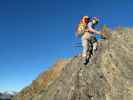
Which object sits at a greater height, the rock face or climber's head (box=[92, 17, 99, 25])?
climber's head (box=[92, 17, 99, 25])

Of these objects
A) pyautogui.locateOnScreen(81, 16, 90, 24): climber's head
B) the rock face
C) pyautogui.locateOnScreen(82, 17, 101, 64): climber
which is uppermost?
pyautogui.locateOnScreen(81, 16, 90, 24): climber's head

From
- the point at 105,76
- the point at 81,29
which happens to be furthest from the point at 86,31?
the point at 105,76

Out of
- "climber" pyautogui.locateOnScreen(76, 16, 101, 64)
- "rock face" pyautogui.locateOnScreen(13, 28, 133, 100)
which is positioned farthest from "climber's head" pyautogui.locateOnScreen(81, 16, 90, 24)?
"rock face" pyautogui.locateOnScreen(13, 28, 133, 100)

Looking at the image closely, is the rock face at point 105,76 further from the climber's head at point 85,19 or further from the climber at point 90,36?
the climber's head at point 85,19

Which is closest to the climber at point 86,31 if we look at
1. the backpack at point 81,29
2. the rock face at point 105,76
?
the backpack at point 81,29

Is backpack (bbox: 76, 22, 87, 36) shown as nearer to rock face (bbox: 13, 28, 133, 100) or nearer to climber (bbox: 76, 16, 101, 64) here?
climber (bbox: 76, 16, 101, 64)

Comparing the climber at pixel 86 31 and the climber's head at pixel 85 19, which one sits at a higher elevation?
the climber's head at pixel 85 19

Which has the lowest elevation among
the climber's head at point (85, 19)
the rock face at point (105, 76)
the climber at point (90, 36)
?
the rock face at point (105, 76)

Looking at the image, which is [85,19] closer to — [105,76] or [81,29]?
[81,29]

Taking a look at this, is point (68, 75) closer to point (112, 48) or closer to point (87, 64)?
point (87, 64)

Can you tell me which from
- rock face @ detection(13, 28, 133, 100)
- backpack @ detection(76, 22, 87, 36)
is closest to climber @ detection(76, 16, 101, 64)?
backpack @ detection(76, 22, 87, 36)

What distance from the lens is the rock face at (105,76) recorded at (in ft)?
64.0

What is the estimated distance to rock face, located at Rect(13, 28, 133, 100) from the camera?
19500 mm

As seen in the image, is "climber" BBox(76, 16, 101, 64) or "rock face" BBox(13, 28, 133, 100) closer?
"rock face" BBox(13, 28, 133, 100)
